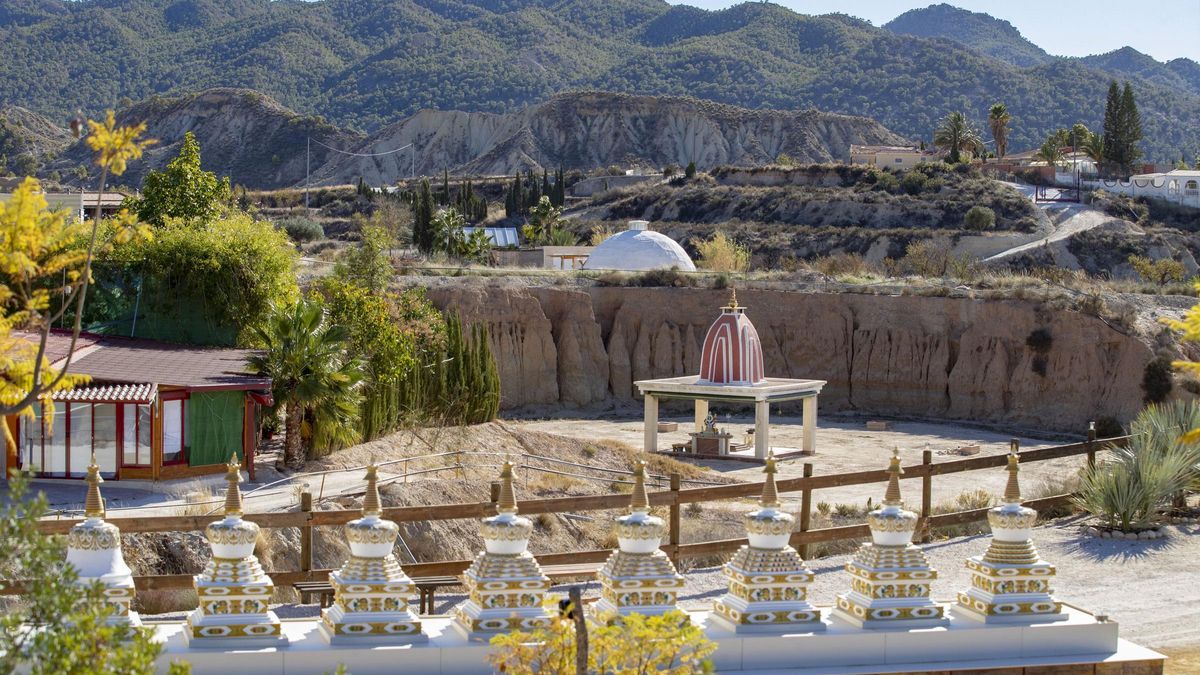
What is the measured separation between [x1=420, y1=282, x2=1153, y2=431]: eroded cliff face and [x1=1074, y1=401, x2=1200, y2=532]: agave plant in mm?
25945

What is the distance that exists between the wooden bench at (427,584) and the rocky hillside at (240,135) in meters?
116

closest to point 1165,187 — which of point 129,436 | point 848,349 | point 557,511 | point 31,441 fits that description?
point 848,349

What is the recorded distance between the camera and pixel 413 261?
58.9m

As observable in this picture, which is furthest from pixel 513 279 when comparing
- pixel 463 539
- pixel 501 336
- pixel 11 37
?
pixel 11 37

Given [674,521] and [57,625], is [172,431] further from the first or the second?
[57,625]

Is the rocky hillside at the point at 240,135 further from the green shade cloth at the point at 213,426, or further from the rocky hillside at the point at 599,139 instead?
the green shade cloth at the point at 213,426

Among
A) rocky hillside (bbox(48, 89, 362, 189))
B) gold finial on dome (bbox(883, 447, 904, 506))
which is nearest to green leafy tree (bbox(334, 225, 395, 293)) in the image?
gold finial on dome (bbox(883, 447, 904, 506))

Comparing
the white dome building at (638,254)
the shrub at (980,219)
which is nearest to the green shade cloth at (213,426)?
the white dome building at (638,254)

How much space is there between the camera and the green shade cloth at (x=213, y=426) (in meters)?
27.9

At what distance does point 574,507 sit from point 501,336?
33.6m

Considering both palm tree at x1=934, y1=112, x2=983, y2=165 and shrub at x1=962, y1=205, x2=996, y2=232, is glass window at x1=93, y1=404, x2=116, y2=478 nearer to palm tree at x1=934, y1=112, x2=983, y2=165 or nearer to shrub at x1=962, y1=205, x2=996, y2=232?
shrub at x1=962, y1=205, x2=996, y2=232

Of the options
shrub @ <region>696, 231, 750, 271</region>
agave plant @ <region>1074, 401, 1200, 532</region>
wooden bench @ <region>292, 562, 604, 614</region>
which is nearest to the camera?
wooden bench @ <region>292, 562, 604, 614</region>

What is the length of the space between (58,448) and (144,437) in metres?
1.48

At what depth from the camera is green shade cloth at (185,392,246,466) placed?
91.7 feet
